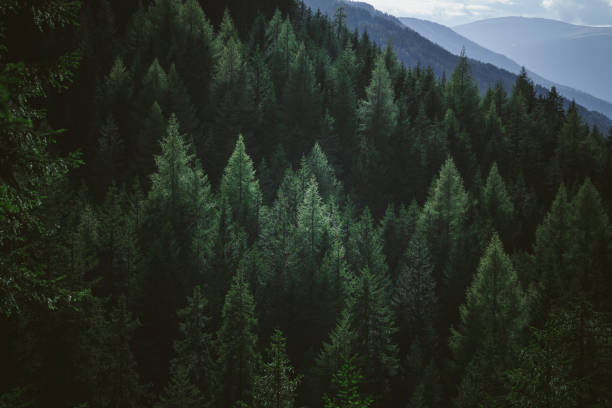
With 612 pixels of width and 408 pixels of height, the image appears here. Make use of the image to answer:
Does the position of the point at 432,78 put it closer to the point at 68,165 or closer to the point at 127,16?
the point at 127,16

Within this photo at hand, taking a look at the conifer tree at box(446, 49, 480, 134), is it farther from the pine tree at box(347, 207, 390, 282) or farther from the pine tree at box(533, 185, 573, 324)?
the pine tree at box(347, 207, 390, 282)

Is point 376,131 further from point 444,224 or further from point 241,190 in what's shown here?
point 241,190

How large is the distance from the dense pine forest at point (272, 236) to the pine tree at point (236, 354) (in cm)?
11

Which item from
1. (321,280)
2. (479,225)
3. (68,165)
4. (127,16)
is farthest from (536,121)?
(68,165)

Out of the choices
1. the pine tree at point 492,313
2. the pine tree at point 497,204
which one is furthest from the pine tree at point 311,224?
the pine tree at point 497,204

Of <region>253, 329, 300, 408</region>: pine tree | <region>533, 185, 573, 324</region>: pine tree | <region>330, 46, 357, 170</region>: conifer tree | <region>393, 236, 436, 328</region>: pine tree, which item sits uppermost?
<region>330, 46, 357, 170</region>: conifer tree

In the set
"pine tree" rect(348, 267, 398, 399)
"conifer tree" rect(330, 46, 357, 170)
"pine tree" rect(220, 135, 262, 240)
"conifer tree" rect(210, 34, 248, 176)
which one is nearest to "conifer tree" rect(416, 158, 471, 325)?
"pine tree" rect(348, 267, 398, 399)

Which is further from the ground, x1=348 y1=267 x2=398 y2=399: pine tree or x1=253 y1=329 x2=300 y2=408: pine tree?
x1=253 y1=329 x2=300 y2=408: pine tree

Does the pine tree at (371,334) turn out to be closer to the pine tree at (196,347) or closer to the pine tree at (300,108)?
the pine tree at (196,347)

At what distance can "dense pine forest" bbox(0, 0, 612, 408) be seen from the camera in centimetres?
1374

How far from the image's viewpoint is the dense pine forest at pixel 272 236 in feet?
45.1

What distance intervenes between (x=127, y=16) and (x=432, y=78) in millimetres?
53196

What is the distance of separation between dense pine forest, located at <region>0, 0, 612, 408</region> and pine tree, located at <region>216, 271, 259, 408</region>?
11 cm

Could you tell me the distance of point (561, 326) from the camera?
54.1 ft
